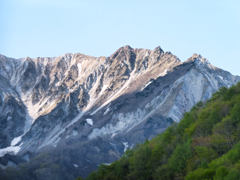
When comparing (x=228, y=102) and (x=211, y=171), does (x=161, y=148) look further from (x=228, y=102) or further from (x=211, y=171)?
(x=211, y=171)

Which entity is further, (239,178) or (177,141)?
(177,141)

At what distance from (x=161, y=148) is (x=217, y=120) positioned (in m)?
11.7

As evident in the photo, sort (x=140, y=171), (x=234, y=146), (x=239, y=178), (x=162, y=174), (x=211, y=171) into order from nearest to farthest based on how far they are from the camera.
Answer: (x=239, y=178)
(x=211, y=171)
(x=234, y=146)
(x=162, y=174)
(x=140, y=171)

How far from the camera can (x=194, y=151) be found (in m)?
96.9

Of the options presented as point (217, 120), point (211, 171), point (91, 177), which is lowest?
point (91, 177)

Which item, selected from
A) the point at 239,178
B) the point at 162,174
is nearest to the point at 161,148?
the point at 162,174

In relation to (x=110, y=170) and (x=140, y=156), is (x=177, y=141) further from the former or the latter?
(x=110, y=170)

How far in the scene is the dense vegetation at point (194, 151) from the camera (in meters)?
84.9

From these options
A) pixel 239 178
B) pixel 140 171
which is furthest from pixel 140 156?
pixel 239 178

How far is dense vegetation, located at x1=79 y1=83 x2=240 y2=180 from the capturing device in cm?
8488

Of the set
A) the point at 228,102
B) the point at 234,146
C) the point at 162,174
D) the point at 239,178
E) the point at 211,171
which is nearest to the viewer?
the point at 239,178

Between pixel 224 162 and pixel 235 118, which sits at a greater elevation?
pixel 235 118

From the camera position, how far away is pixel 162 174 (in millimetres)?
98500

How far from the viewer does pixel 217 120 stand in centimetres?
10881
